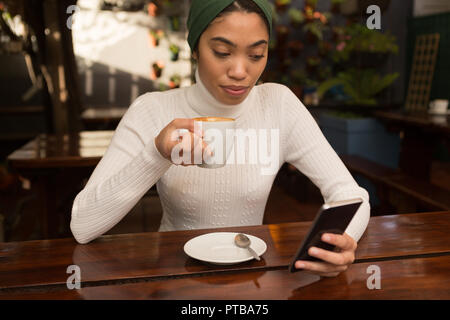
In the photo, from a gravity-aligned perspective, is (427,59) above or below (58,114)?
above

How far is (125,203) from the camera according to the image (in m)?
1.12

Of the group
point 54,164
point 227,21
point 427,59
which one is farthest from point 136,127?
point 427,59

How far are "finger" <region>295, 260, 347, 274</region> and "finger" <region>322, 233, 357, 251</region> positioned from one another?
4 centimetres

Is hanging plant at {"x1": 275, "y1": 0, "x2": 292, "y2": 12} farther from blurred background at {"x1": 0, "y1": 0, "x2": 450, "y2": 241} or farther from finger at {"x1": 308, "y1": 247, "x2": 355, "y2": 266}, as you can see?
finger at {"x1": 308, "y1": 247, "x2": 355, "y2": 266}

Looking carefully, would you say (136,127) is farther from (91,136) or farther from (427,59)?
(427,59)

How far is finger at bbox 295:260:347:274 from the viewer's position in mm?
848

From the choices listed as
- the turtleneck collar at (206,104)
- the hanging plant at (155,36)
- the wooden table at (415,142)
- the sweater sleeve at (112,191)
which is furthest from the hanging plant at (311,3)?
the sweater sleeve at (112,191)

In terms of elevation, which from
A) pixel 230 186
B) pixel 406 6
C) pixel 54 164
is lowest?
pixel 54 164

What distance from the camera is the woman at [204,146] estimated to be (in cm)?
108

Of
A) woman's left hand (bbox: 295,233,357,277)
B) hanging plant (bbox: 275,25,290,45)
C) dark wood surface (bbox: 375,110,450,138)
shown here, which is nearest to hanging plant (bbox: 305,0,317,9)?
hanging plant (bbox: 275,25,290,45)

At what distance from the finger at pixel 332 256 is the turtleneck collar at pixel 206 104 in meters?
0.64

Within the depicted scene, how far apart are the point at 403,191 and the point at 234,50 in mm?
2076
